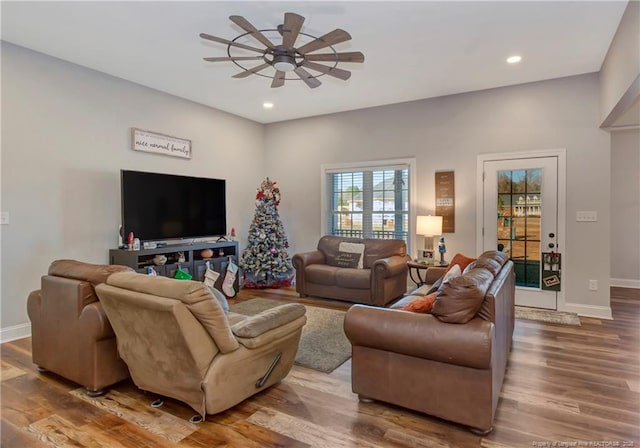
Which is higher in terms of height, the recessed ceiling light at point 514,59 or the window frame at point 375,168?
the recessed ceiling light at point 514,59

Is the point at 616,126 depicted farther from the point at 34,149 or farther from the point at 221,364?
the point at 34,149

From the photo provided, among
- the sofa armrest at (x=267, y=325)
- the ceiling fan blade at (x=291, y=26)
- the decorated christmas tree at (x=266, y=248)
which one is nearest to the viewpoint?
the sofa armrest at (x=267, y=325)

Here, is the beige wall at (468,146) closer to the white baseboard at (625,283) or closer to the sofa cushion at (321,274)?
the sofa cushion at (321,274)

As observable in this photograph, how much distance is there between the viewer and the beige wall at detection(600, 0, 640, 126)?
112 inches

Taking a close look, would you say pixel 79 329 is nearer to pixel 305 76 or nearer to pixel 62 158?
pixel 62 158

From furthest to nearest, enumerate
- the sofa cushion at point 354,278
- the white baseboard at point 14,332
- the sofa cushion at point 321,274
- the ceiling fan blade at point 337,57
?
the sofa cushion at point 321,274, the sofa cushion at point 354,278, the white baseboard at point 14,332, the ceiling fan blade at point 337,57

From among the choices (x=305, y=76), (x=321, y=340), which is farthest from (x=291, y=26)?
(x=321, y=340)

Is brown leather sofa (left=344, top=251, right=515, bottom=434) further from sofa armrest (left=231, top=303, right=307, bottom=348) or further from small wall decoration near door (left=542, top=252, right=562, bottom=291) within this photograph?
small wall decoration near door (left=542, top=252, right=562, bottom=291)

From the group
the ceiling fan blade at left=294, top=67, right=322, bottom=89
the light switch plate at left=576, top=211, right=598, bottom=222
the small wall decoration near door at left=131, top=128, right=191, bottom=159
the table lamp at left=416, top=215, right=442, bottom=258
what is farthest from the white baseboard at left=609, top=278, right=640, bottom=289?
the small wall decoration near door at left=131, top=128, right=191, bottom=159

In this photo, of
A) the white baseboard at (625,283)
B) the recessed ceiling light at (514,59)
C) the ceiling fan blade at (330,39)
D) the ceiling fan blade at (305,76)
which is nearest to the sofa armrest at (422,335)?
the ceiling fan blade at (330,39)

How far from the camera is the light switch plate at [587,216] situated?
4.56m

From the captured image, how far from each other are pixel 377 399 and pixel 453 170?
3.87 m

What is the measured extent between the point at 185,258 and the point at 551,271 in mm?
4859

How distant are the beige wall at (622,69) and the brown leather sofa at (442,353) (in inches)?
83.3
